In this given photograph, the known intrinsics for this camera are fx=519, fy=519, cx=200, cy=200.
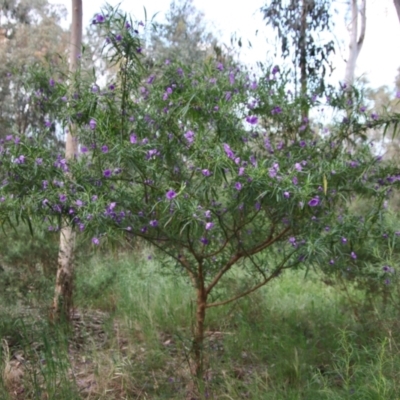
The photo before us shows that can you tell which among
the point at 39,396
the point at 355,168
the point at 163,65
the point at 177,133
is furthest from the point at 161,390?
the point at 163,65

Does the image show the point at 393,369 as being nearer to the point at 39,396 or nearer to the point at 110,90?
the point at 39,396

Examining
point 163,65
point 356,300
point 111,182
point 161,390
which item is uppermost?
point 163,65

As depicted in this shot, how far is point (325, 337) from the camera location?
14.0 ft

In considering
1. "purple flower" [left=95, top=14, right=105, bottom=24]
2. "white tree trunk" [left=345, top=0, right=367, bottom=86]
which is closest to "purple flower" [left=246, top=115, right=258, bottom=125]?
"purple flower" [left=95, top=14, right=105, bottom=24]

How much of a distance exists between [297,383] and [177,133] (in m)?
1.78

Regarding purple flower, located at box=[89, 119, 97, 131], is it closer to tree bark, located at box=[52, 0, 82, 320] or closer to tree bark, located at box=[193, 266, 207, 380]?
tree bark, located at box=[193, 266, 207, 380]

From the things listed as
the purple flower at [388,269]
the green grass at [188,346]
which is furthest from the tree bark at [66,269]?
the purple flower at [388,269]

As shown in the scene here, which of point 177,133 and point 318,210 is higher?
point 177,133

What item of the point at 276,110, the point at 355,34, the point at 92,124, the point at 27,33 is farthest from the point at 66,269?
the point at 27,33

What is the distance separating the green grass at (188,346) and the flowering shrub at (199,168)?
0.50 metres

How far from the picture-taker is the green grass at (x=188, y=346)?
306 cm

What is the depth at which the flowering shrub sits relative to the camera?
2.64 metres

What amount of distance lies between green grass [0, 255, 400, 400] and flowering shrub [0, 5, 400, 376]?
0.50 m

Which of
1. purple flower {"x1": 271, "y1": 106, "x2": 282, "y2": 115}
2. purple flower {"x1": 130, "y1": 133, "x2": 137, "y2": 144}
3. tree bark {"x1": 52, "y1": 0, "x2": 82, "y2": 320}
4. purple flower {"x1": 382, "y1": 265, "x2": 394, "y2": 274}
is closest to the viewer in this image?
purple flower {"x1": 130, "y1": 133, "x2": 137, "y2": 144}
